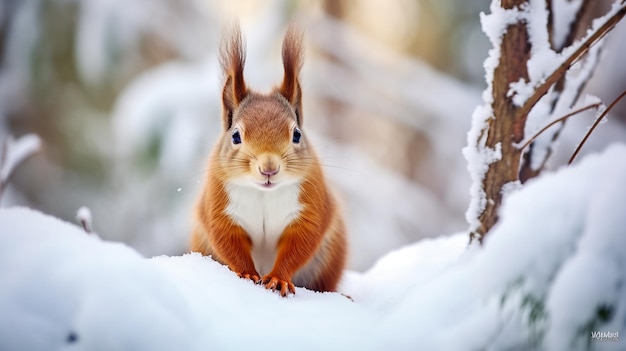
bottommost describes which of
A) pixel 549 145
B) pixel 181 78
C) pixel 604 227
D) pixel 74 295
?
pixel 74 295

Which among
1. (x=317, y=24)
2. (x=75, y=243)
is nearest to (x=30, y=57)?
(x=317, y=24)

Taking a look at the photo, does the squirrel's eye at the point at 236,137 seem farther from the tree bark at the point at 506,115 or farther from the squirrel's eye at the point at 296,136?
the tree bark at the point at 506,115

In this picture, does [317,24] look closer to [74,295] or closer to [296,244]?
[296,244]

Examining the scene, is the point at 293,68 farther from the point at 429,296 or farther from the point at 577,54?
the point at 429,296

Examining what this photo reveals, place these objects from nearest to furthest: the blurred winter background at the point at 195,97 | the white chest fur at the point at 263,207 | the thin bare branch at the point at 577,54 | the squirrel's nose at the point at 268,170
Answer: the thin bare branch at the point at 577,54 < the squirrel's nose at the point at 268,170 < the white chest fur at the point at 263,207 < the blurred winter background at the point at 195,97

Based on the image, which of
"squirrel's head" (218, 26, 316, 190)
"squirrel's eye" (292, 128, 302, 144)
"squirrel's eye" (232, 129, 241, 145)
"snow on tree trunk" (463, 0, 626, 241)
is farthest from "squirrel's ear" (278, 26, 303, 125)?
"snow on tree trunk" (463, 0, 626, 241)

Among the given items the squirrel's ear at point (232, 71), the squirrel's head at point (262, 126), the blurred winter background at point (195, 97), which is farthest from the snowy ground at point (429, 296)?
the blurred winter background at point (195, 97)
